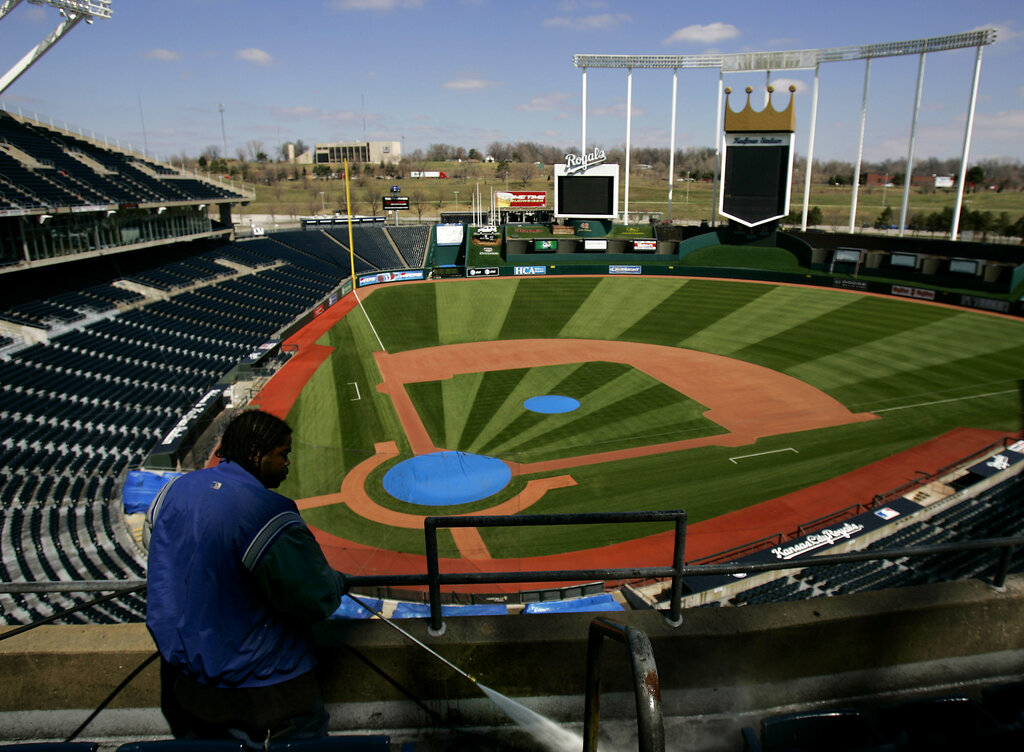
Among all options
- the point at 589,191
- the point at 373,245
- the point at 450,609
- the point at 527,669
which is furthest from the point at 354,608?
the point at 373,245

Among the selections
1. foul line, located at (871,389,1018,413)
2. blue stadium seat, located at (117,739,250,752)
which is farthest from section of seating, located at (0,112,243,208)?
foul line, located at (871,389,1018,413)

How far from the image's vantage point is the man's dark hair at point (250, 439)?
10.6ft

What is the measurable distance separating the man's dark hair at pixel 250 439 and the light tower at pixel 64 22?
1671 inches

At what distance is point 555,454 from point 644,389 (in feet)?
27.7

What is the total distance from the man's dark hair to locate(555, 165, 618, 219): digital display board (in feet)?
178

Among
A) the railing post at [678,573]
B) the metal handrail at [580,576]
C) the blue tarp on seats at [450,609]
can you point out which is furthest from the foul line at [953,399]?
the railing post at [678,573]

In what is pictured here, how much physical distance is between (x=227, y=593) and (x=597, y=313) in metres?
43.1

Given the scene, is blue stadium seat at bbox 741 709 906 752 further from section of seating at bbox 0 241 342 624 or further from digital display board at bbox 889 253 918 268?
digital display board at bbox 889 253 918 268

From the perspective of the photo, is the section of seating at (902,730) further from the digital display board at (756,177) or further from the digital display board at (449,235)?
the digital display board at (449,235)

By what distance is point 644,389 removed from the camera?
30453mm

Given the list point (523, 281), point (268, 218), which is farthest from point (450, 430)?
point (268, 218)

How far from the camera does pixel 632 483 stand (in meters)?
21.4

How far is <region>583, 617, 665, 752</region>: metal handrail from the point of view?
2.27 metres

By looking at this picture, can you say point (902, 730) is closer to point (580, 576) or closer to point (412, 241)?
point (580, 576)
